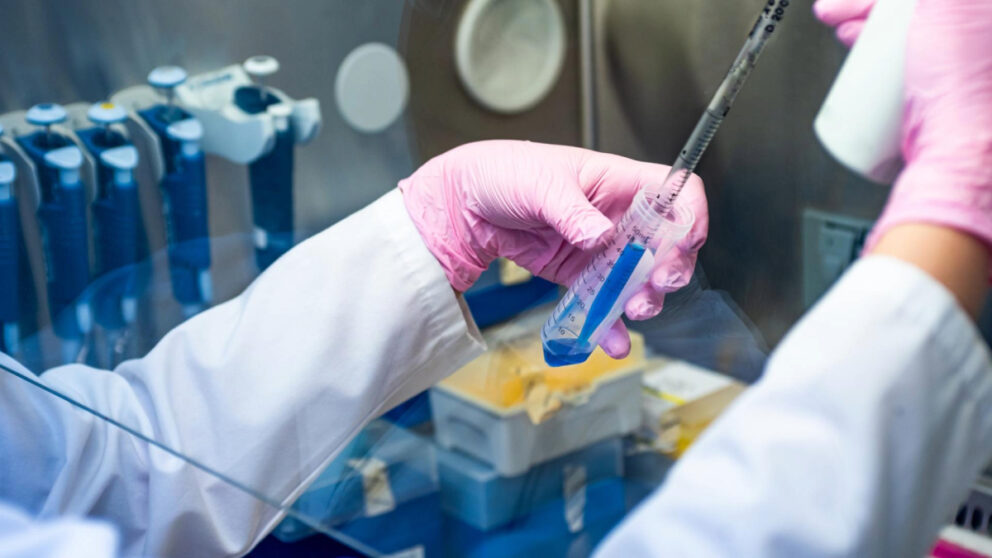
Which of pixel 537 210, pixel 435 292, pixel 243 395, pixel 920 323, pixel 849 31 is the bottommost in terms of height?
pixel 243 395

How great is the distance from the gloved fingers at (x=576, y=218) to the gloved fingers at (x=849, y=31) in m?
0.25

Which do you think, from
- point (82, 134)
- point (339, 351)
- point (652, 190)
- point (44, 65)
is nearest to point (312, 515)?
point (339, 351)

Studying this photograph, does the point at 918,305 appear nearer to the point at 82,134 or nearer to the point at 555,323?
the point at 555,323

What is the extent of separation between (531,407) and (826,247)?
31 centimetres

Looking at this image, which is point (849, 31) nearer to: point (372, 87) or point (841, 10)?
point (841, 10)

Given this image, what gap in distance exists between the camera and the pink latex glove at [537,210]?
78 centimetres

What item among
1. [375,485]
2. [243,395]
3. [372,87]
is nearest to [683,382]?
[375,485]

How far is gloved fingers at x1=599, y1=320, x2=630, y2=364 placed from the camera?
0.80 meters

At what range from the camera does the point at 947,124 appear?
0.56m

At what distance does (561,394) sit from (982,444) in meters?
0.39

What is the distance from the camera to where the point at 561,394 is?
33.3 inches

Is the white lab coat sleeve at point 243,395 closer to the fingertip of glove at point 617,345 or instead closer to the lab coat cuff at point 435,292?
the lab coat cuff at point 435,292

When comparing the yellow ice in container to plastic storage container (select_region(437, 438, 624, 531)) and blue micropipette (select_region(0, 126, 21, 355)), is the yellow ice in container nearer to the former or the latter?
plastic storage container (select_region(437, 438, 624, 531))

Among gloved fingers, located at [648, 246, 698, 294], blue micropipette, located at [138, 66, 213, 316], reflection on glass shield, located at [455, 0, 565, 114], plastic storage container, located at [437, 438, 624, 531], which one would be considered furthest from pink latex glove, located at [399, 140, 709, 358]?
blue micropipette, located at [138, 66, 213, 316]
